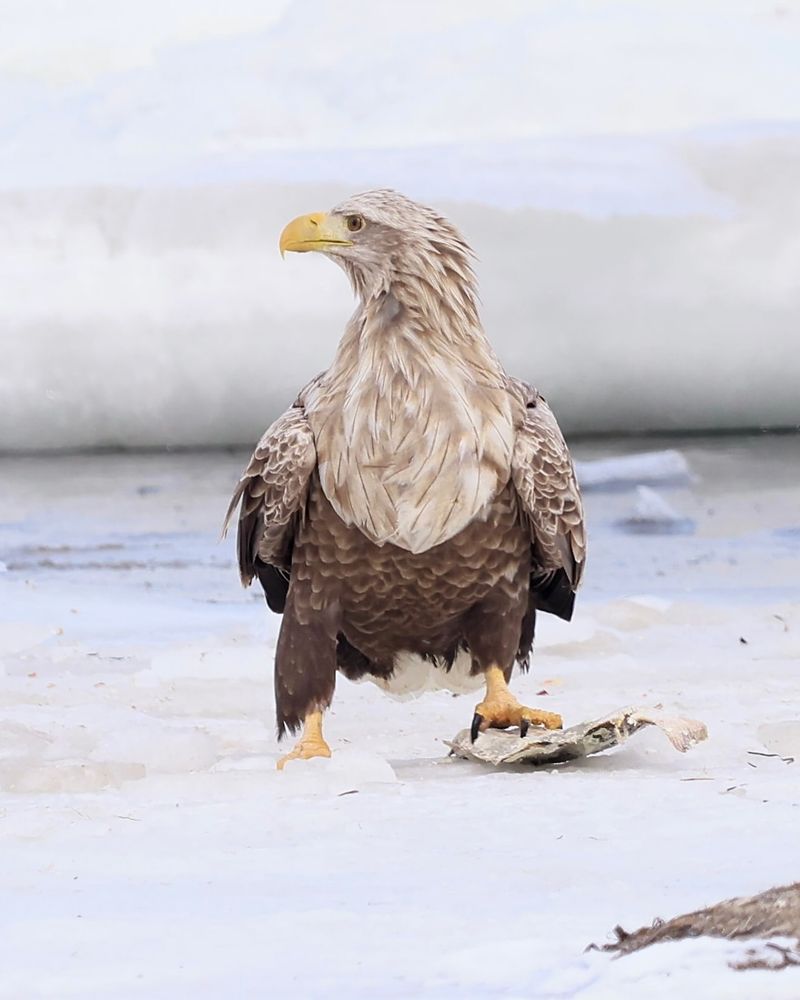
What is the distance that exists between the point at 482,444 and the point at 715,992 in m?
2.98

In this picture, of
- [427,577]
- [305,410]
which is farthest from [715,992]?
[305,410]

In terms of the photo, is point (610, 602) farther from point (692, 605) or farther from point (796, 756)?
point (796, 756)

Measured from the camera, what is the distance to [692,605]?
382 inches

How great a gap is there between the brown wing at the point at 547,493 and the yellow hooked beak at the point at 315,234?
795 mm

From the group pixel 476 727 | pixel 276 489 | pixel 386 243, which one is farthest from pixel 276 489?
pixel 476 727

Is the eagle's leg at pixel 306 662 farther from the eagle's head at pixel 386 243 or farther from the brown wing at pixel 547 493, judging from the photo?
the eagle's head at pixel 386 243

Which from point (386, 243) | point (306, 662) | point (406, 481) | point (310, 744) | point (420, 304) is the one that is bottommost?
point (310, 744)

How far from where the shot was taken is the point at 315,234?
17.4ft

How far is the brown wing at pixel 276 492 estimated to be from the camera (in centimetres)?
525

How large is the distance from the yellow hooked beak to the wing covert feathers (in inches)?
22.1

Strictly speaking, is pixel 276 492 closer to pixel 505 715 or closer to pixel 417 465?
Answer: pixel 417 465

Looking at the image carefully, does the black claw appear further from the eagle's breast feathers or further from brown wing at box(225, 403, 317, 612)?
brown wing at box(225, 403, 317, 612)

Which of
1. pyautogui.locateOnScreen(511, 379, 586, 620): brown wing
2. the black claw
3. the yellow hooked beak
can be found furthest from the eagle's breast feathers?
the black claw

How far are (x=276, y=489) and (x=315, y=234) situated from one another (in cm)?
86
